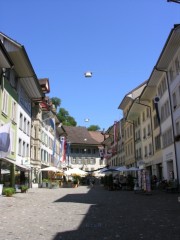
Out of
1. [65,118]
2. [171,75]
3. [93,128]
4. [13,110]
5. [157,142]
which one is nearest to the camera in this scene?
[171,75]

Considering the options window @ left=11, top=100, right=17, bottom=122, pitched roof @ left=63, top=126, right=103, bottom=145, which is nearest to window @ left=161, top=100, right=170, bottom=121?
window @ left=11, top=100, right=17, bottom=122

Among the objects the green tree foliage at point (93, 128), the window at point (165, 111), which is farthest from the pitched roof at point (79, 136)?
the window at point (165, 111)

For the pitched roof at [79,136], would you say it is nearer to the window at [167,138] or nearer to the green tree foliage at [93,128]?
the green tree foliage at [93,128]

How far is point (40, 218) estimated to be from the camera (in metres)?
12.7

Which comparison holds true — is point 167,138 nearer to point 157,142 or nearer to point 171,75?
point 157,142

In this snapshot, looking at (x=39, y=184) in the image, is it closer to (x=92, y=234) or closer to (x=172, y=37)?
(x=172, y=37)

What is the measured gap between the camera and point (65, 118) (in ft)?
297

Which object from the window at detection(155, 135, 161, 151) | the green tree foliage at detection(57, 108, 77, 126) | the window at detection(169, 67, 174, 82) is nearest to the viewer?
the window at detection(169, 67, 174, 82)

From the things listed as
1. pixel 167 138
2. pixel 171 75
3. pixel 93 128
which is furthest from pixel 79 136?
pixel 171 75

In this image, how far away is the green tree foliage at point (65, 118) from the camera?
86.6 m

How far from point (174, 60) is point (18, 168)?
1881 centimetres

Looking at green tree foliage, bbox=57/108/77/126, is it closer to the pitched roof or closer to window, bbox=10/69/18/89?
the pitched roof

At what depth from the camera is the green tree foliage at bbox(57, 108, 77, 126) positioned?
284 ft

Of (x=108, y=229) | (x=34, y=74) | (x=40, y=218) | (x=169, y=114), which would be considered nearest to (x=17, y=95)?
(x=34, y=74)
